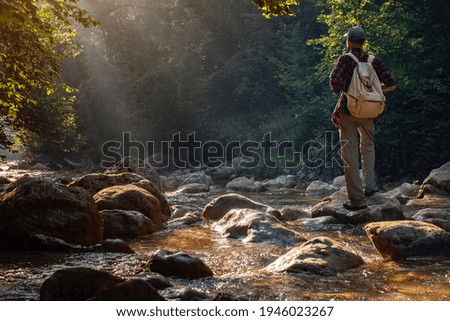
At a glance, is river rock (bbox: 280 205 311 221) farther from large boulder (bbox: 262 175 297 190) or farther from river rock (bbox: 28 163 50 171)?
river rock (bbox: 28 163 50 171)

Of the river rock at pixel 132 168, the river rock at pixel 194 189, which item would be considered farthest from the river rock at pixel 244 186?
the river rock at pixel 132 168

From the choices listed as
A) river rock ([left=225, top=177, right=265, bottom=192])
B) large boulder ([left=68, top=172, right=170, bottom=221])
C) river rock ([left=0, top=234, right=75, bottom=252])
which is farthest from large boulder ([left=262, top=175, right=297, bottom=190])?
river rock ([left=0, top=234, right=75, bottom=252])

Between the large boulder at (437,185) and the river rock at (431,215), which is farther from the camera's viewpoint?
the large boulder at (437,185)

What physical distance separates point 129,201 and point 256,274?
4.52m

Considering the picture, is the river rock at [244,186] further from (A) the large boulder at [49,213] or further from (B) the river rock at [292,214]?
(A) the large boulder at [49,213]

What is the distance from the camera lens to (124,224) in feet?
24.2

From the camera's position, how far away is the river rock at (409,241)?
4.96 metres

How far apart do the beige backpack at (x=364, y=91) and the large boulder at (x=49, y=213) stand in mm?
3833

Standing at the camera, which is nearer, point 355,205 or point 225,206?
point 355,205

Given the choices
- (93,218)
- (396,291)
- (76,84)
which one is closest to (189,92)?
(76,84)

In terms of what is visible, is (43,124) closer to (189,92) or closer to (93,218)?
(93,218)

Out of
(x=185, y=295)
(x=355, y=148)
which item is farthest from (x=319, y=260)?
(x=355, y=148)

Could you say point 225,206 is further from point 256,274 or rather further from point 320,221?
point 256,274
